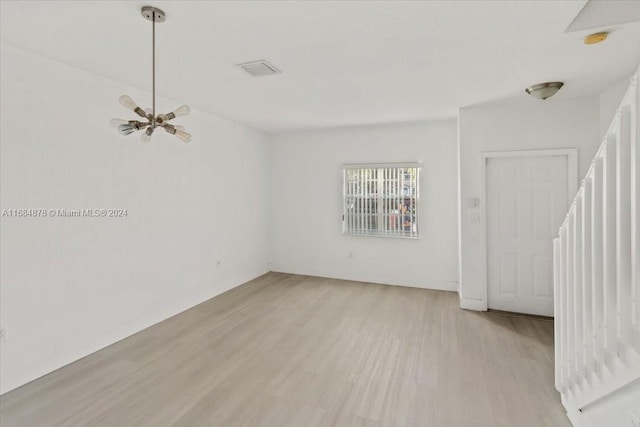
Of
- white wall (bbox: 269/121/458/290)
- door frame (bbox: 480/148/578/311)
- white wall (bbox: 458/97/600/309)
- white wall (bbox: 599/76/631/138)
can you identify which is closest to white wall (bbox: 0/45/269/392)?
white wall (bbox: 269/121/458/290)

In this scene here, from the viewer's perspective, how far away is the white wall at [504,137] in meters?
3.84

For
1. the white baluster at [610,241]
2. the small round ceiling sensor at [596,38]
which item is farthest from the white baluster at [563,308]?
the small round ceiling sensor at [596,38]

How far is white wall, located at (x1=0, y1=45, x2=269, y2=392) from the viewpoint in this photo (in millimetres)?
2584

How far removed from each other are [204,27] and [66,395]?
9.54 feet

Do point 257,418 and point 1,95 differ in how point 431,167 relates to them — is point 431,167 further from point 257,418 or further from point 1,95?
point 1,95

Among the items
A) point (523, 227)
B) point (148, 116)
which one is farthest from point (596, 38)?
point (148, 116)

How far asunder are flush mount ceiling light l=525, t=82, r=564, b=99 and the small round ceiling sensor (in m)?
0.97

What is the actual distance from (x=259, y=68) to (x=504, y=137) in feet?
10.3

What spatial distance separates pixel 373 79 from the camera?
10.4 feet

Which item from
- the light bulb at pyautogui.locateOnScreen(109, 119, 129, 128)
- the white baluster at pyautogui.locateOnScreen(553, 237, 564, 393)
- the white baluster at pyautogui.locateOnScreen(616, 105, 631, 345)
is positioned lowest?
the white baluster at pyautogui.locateOnScreen(553, 237, 564, 393)

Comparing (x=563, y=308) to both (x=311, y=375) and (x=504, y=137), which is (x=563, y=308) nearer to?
(x=311, y=375)

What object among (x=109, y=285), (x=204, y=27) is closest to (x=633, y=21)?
(x=204, y=27)

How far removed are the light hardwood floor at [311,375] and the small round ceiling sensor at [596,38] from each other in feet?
8.61

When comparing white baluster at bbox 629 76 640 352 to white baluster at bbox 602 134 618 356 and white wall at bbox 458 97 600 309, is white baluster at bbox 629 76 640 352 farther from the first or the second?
white wall at bbox 458 97 600 309
